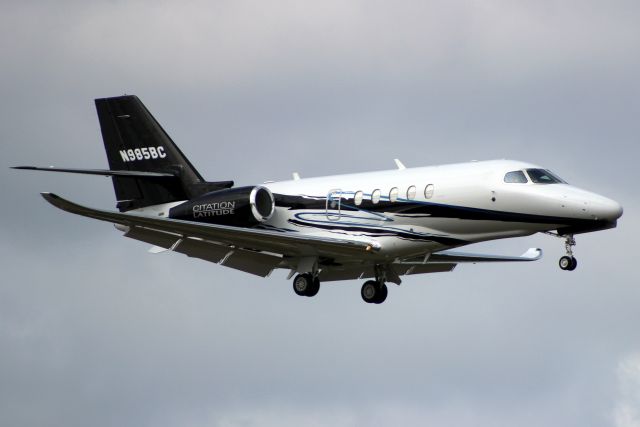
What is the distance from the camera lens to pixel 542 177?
116 ft

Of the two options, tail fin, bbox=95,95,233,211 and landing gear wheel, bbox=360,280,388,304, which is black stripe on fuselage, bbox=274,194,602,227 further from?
tail fin, bbox=95,95,233,211

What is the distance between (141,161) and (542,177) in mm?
13038

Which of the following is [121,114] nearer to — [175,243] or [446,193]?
[175,243]

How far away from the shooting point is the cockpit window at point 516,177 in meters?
35.3

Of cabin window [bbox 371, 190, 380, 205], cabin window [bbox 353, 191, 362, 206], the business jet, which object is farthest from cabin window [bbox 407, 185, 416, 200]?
cabin window [bbox 353, 191, 362, 206]

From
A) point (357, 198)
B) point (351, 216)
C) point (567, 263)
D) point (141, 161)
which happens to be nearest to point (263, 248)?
point (351, 216)

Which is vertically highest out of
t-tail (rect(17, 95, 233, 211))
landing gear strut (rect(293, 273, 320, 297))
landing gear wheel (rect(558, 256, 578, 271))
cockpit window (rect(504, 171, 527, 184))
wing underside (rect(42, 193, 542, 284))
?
t-tail (rect(17, 95, 233, 211))

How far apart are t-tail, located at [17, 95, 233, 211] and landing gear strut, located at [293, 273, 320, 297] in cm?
419

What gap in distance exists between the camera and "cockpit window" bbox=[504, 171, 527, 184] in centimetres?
3528

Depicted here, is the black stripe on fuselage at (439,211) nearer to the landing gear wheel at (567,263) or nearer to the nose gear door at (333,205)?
the nose gear door at (333,205)

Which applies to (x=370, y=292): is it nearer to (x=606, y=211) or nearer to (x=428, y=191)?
(x=428, y=191)

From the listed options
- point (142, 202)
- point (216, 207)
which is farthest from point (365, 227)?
point (142, 202)

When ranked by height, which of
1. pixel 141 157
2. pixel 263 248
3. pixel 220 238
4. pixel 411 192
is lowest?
pixel 263 248

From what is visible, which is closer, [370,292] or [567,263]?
[567,263]
